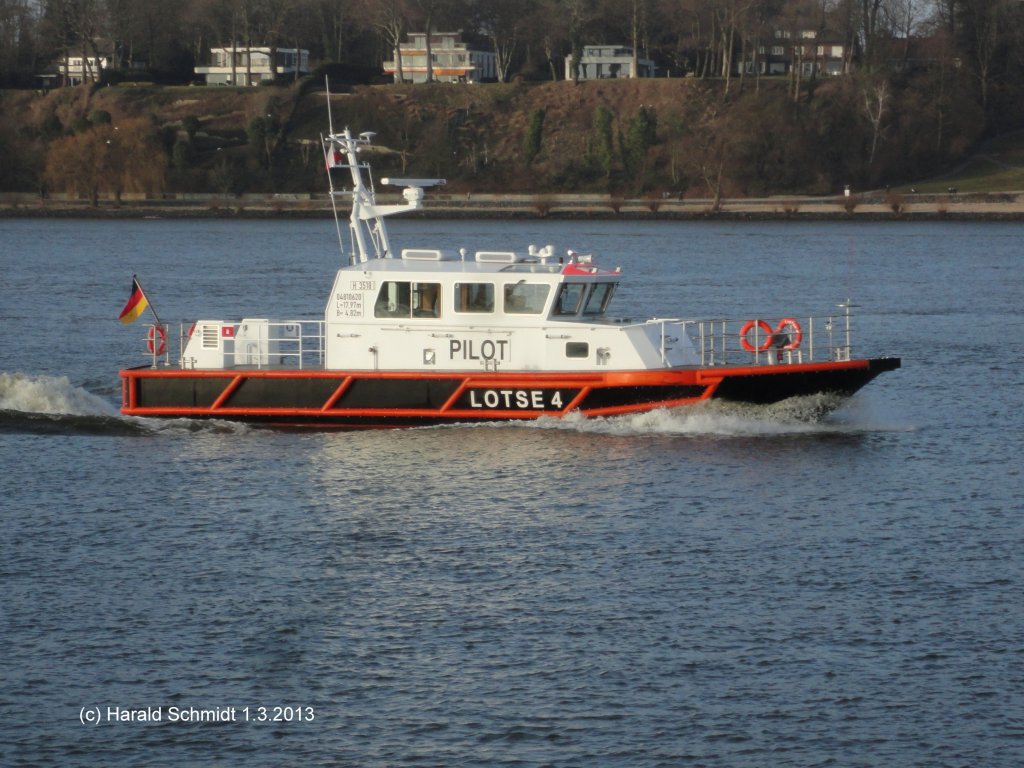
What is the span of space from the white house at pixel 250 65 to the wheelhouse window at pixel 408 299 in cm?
11111

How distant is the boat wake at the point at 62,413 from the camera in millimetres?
30781

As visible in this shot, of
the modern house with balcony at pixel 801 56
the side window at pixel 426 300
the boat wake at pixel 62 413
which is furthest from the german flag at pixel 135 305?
the modern house with balcony at pixel 801 56

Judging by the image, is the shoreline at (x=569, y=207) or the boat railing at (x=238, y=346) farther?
the shoreline at (x=569, y=207)

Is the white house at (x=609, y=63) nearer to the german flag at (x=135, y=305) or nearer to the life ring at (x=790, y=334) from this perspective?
the german flag at (x=135, y=305)

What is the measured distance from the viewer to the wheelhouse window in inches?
1157

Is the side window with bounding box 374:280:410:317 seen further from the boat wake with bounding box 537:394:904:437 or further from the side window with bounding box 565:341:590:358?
the boat wake with bounding box 537:394:904:437

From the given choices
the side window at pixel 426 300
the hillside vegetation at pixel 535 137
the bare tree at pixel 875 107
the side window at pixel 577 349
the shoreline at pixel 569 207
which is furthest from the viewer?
the bare tree at pixel 875 107

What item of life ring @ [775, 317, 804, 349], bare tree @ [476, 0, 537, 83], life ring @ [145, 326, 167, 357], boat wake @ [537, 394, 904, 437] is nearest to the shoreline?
bare tree @ [476, 0, 537, 83]

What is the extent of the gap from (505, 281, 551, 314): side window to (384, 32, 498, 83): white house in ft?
374

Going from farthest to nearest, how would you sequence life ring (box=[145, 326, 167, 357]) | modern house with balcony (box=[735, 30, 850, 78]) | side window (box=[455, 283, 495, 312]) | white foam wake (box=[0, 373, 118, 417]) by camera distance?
modern house with balcony (box=[735, 30, 850, 78]), white foam wake (box=[0, 373, 118, 417]), life ring (box=[145, 326, 167, 357]), side window (box=[455, 283, 495, 312])

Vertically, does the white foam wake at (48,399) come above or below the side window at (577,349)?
below

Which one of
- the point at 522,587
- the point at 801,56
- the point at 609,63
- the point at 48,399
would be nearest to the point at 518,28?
the point at 609,63

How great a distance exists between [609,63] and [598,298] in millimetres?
110405

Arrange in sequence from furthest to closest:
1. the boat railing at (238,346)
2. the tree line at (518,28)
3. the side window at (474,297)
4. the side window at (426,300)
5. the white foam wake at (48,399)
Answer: the tree line at (518,28) < the white foam wake at (48,399) < the boat railing at (238,346) < the side window at (426,300) < the side window at (474,297)
